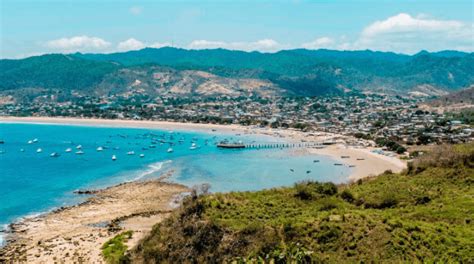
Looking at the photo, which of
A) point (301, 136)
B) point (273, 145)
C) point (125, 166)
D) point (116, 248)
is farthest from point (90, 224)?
point (301, 136)

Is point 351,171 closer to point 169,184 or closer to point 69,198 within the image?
point 169,184

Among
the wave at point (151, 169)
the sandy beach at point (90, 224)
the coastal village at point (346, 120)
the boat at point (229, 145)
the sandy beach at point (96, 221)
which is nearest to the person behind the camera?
the sandy beach at point (90, 224)

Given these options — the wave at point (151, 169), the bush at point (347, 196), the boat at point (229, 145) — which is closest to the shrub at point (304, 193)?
the bush at point (347, 196)

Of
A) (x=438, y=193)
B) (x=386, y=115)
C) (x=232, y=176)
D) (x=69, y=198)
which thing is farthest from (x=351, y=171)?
(x=386, y=115)

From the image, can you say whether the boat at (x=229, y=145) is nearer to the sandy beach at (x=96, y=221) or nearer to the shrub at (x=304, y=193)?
the sandy beach at (x=96, y=221)

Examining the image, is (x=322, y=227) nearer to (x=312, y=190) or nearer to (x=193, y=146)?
(x=312, y=190)

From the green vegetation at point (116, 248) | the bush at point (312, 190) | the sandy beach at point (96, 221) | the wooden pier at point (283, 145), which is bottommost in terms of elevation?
the wooden pier at point (283, 145)

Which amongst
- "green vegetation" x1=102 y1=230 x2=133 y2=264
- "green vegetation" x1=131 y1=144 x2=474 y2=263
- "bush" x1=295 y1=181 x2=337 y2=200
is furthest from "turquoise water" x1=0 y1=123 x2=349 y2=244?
"green vegetation" x1=131 y1=144 x2=474 y2=263
